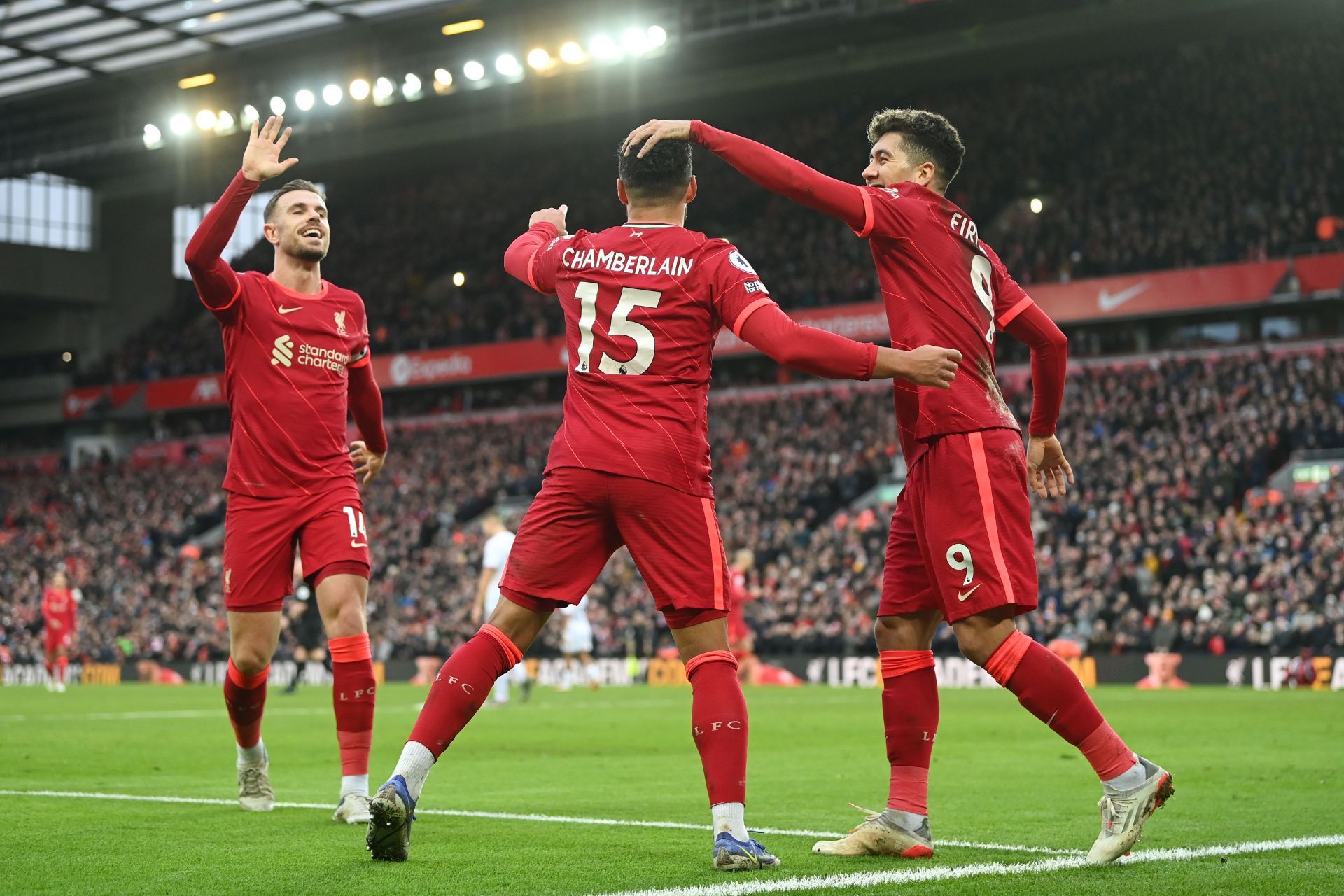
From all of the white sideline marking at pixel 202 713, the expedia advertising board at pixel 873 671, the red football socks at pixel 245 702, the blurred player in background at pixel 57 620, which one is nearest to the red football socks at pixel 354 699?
the red football socks at pixel 245 702

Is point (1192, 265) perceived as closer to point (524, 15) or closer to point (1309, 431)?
point (1309, 431)

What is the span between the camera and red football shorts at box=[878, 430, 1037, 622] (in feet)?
16.1

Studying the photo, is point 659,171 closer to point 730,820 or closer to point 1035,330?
point 1035,330

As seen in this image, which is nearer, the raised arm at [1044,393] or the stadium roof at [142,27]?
the raised arm at [1044,393]

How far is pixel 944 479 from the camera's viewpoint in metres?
5.02

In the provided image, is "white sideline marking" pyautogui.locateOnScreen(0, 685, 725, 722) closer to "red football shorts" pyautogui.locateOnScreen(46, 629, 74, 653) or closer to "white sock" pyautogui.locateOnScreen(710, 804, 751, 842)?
"red football shorts" pyautogui.locateOnScreen(46, 629, 74, 653)

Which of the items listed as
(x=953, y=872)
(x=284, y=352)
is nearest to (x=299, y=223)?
(x=284, y=352)

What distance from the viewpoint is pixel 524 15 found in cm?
3391

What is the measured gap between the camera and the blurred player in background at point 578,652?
75.1 feet

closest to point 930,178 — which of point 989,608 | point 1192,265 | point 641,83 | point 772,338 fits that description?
point 772,338

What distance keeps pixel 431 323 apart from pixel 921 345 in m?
41.1

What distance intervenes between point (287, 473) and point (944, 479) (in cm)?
299

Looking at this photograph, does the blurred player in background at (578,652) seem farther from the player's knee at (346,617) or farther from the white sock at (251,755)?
the player's knee at (346,617)

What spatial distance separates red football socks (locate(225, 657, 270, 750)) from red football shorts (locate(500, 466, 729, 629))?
224 cm
